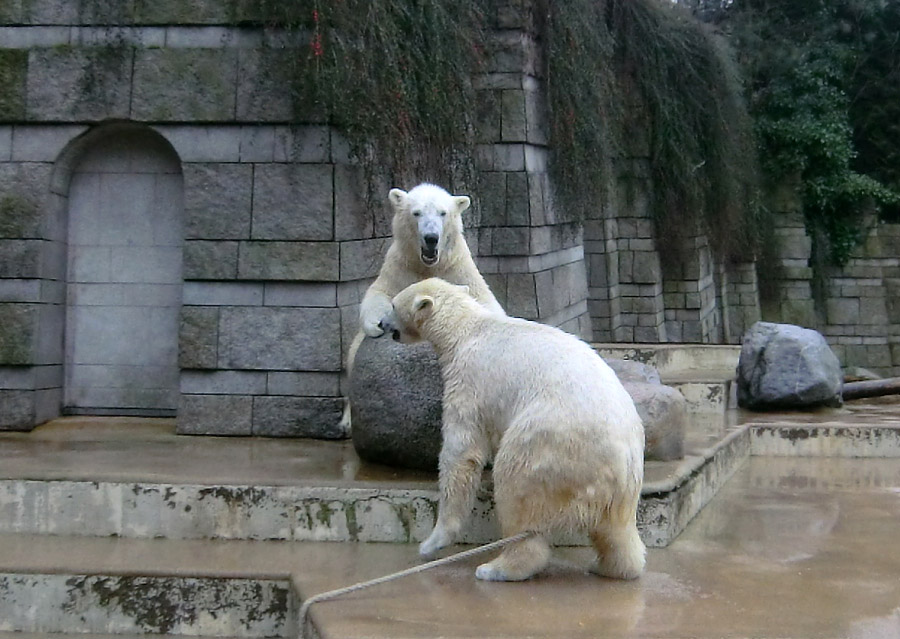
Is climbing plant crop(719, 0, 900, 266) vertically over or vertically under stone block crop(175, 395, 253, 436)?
over

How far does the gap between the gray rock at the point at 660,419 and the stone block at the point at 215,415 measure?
2213mm

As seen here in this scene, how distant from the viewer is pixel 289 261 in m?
5.99

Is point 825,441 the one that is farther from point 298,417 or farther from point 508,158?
point 298,417

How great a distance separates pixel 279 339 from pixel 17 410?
1.53 m

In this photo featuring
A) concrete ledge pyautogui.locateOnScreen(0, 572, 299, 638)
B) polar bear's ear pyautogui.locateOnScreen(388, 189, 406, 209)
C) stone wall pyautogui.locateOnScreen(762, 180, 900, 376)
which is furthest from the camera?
stone wall pyautogui.locateOnScreen(762, 180, 900, 376)

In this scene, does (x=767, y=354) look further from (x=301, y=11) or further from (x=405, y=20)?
(x=301, y=11)

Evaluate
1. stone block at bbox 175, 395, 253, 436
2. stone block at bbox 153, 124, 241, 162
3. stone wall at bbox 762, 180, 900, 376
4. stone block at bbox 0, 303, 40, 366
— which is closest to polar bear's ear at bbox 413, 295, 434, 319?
stone block at bbox 175, 395, 253, 436

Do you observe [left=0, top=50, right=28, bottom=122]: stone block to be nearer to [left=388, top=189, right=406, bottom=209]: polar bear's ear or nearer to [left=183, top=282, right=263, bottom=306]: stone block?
[left=183, top=282, right=263, bottom=306]: stone block

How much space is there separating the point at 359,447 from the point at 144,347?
6.74 ft

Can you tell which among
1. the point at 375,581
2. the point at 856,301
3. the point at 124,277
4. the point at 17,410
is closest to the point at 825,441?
the point at 375,581

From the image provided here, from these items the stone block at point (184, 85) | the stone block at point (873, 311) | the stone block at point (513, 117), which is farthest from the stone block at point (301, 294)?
the stone block at point (873, 311)

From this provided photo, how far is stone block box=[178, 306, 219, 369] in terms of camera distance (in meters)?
6.05

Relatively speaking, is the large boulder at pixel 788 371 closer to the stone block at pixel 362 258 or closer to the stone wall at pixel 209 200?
the stone block at pixel 362 258

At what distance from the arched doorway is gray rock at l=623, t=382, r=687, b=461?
9.49 feet
